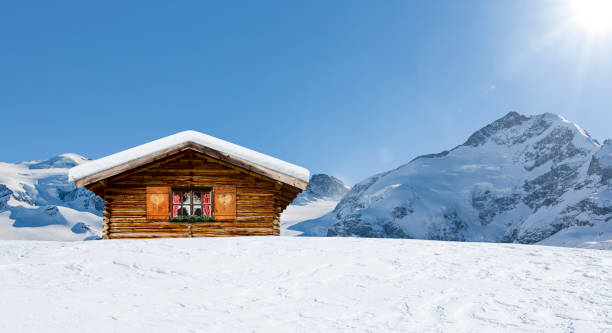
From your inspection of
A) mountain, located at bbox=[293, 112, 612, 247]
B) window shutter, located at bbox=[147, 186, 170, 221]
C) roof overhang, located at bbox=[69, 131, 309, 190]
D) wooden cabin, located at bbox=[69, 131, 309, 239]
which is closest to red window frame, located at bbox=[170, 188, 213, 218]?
wooden cabin, located at bbox=[69, 131, 309, 239]

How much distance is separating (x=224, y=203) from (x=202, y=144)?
5.55ft

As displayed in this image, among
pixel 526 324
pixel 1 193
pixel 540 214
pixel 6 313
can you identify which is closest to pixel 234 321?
pixel 6 313

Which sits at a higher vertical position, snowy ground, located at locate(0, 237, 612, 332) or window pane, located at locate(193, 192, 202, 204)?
window pane, located at locate(193, 192, 202, 204)

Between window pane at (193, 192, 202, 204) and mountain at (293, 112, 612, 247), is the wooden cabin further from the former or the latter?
mountain at (293, 112, 612, 247)

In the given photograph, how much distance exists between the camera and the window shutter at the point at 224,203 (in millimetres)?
12562

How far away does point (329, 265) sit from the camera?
7.53 meters

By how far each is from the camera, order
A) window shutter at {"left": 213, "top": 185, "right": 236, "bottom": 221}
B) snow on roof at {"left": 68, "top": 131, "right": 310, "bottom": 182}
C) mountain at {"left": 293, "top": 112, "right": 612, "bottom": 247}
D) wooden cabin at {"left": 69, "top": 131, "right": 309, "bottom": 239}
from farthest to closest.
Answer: mountain at {"left": 293, "top": 112, "right": 612, "bottom": 247} → window shutter at {"left": 213, "top": 185, "right": 236, "bottom": 221} → wooden cabin at {"left": 69, "top": 131, "right": 309, "bottom": 239} → snow on roof at {"left": 68, "top": 131, "right": 310, "bottom": 182}

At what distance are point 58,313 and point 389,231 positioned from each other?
168319mm

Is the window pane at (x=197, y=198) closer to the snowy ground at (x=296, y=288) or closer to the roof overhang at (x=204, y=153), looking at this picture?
the roof overhang at (x=204, y=153)

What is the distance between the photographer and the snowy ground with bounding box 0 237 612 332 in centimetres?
504

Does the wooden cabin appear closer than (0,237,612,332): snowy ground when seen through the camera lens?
No

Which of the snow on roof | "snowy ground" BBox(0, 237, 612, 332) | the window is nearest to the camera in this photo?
"snowy ground" BBox(0, 237, 612, 332)

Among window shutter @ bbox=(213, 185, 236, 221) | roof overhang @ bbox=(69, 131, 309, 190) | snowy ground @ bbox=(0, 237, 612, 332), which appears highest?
roof overhang @ bbox=(69, 131, 309, 190)

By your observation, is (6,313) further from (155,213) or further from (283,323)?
(155,213)
